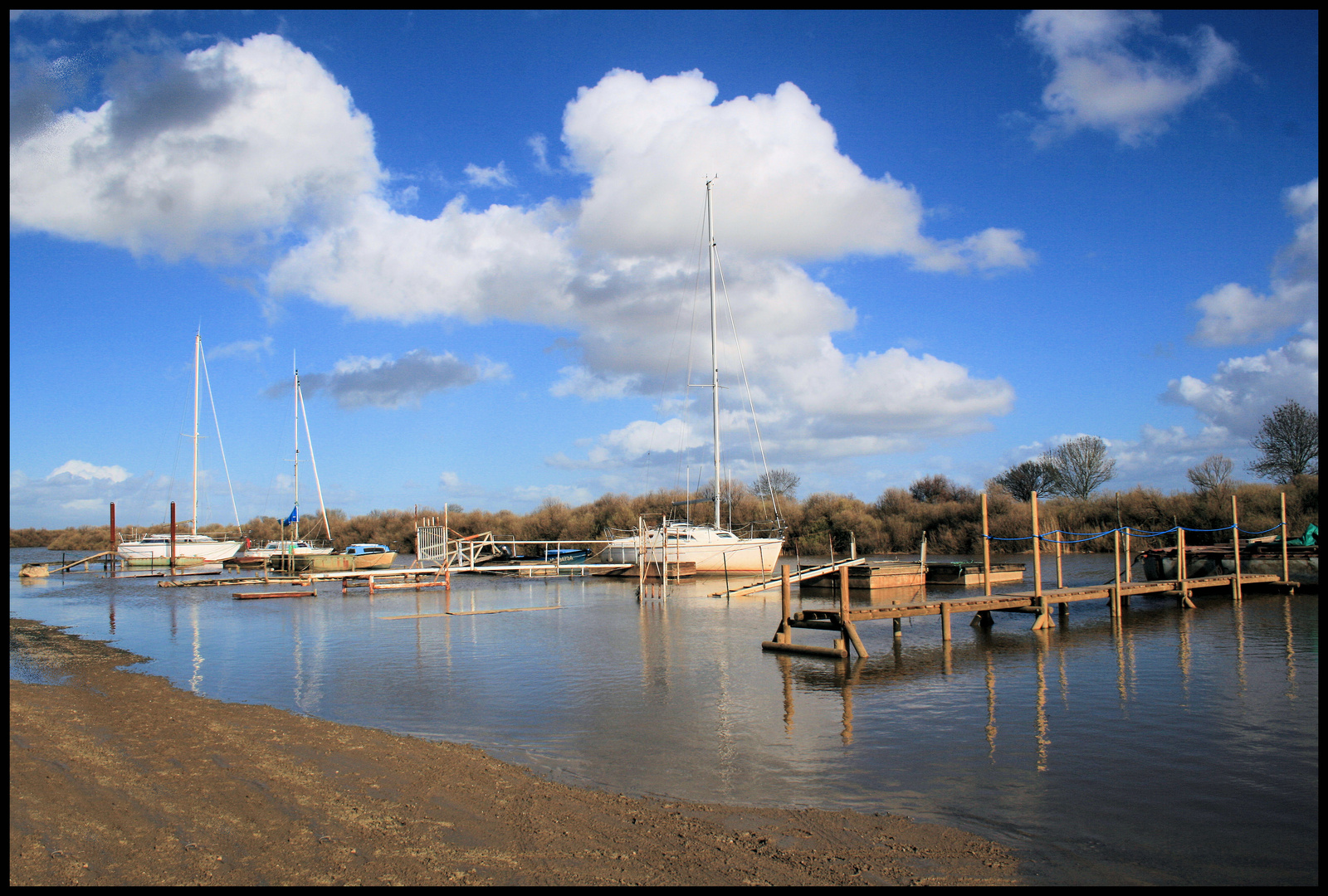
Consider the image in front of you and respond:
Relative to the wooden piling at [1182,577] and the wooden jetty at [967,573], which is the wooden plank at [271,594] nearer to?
the wooden jetty at [967,573]

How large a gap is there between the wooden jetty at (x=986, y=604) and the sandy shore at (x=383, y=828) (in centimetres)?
891

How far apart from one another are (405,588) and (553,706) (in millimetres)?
24866

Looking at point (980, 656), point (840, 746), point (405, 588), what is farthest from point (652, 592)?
point (840, 746)

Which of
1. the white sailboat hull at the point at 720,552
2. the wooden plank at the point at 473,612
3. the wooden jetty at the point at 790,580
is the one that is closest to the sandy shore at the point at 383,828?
the wooden plank at the point at 473,612

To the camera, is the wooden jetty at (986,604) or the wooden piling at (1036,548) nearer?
the wooden jetty at (986,604)

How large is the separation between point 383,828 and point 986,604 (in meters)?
16.5

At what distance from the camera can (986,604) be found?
1986 cm

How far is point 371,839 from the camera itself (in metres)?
6.48

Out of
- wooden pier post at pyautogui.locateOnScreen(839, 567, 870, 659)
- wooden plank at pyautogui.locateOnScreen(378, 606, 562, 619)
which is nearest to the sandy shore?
wooden pier post at pyautogui.locateOnScreen(839, 567, 870, 659)

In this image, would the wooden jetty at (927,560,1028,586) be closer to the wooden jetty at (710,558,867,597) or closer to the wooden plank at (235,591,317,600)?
the wooden jetty at (710,558,867,597)

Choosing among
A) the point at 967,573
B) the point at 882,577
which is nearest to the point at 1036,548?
the point at 882,577

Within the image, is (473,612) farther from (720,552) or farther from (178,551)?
(178,551)

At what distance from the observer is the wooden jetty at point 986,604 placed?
16.7 m

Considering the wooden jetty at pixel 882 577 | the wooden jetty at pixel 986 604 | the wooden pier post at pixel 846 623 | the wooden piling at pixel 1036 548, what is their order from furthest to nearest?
1. the wooden jetty at pixel 882 577
2. the wooden piling at pixel 1036 548
3. the wooden jetty at pixel 986 604
4. the wooden pier post at pixel 846 623
